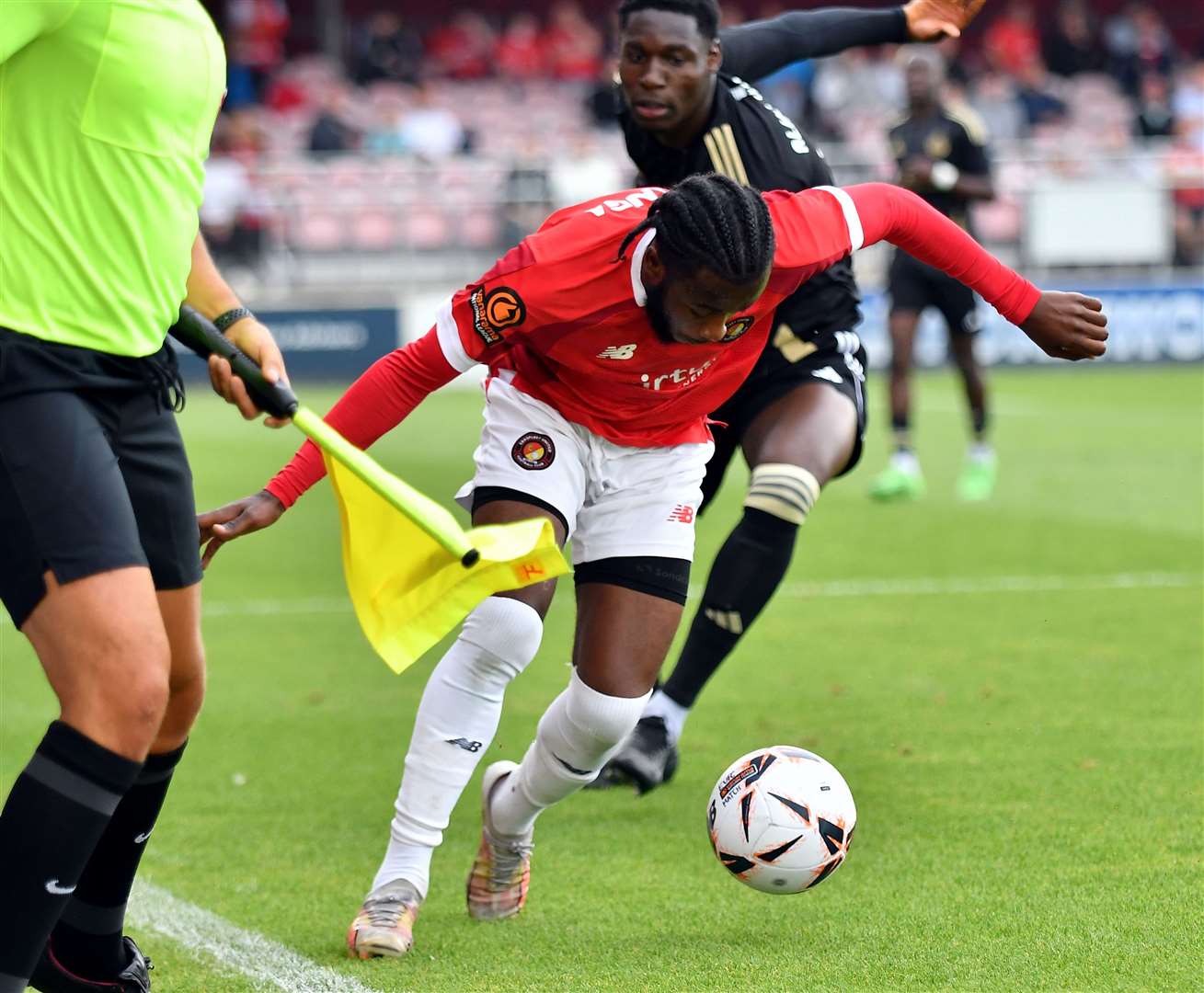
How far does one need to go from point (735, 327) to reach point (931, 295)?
902 cm

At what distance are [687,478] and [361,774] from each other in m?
1.88

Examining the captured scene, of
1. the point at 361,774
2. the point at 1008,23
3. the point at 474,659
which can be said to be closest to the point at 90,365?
the point at 474,659

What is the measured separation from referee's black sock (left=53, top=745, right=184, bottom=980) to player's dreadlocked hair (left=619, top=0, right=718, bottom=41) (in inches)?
122

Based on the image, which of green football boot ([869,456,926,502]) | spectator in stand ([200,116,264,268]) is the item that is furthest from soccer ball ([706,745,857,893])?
spectator in stand ([200,116,264,268])

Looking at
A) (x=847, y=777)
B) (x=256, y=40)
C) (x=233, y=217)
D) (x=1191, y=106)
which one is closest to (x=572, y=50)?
(x=256, y=40)

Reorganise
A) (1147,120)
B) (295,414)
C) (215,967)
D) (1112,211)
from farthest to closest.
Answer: (1147,120), (1112,211), (215,967), (295,414)

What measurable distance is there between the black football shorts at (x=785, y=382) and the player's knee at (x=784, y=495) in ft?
1.07

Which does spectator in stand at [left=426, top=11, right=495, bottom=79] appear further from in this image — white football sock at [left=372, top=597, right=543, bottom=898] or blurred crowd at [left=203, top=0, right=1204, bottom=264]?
white football sock at [left=372, top=597, right=543, bottom=898]

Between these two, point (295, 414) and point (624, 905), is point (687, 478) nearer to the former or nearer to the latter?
point (624, 905)

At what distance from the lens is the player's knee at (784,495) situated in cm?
577

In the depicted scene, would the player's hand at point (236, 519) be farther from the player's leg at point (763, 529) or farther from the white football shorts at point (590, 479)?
the player's leg at point (763, 529)

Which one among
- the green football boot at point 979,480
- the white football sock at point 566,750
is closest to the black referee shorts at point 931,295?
the green football boot at point 979,480

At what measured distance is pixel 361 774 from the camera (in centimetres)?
613

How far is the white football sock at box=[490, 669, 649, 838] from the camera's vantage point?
178 inches
